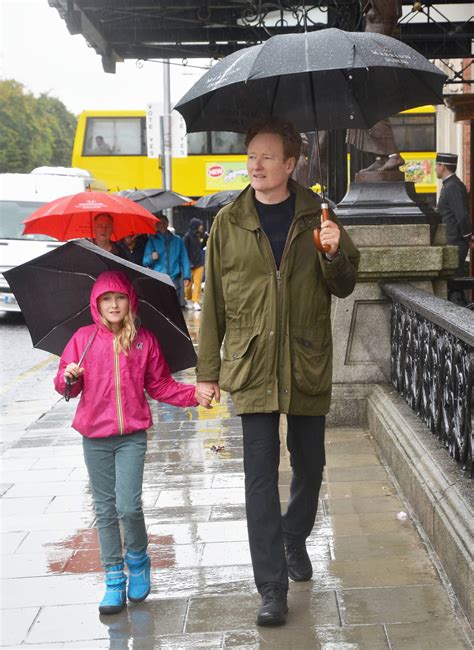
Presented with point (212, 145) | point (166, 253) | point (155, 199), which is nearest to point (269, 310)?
point (166, 253)

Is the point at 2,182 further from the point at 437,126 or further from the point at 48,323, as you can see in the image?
the point at 48,323

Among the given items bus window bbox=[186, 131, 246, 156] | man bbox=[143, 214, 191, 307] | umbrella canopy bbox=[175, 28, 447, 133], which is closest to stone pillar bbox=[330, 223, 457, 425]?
umbrella canopy bbox=[175, 28, 447, 133]

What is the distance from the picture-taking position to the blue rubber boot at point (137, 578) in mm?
4906

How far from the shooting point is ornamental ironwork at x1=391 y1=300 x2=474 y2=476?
16.9 ft

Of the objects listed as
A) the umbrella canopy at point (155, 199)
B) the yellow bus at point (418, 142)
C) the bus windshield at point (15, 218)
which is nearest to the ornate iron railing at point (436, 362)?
the umbrella canopy at point (155, 199)

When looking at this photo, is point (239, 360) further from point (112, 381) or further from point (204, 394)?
point (112, 381)

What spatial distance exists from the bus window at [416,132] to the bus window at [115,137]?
7.15m

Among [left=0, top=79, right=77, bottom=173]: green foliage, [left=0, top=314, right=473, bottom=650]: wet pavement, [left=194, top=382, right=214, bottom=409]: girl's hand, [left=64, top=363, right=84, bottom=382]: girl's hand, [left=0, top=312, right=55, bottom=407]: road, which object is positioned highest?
[left=0, top=79, right=77, bottom=173]: green foliage

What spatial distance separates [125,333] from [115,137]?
2860 centimetres

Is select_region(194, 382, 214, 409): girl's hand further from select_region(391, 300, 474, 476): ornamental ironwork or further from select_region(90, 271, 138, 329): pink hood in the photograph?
select_region(391, 300, 474, 476): ornamental ironwork

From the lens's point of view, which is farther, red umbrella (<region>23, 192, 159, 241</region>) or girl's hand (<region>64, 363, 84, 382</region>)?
red umbrella (<region>23, 192, 159, 241</region>)

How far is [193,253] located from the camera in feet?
82.2

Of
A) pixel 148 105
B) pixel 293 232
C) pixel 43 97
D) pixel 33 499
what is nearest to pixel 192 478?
pixel 33 499

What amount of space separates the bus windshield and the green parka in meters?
17.5
